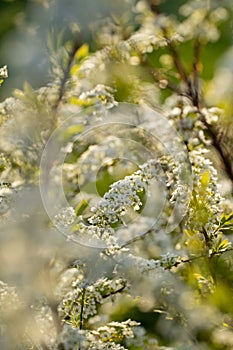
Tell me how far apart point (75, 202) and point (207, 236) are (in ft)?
0.94

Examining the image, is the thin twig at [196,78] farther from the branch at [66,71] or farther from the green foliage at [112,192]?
the branch at [66,71]

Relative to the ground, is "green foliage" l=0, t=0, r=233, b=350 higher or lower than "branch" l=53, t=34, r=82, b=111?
lower

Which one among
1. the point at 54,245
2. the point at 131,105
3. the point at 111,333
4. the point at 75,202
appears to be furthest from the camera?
the point at 131,105

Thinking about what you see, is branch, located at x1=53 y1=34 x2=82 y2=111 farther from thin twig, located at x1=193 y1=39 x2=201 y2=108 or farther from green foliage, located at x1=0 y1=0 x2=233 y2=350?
thin twig, located at x1=193 y1=39 x2=201 y2=108

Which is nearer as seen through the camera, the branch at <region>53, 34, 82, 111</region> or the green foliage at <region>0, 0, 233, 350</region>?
the green foliage at <region>0, 0, 233, 350</region>

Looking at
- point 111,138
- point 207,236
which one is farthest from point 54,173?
point 207,236

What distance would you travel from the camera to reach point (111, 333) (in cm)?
116

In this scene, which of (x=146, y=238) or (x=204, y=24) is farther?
(x=146, y=238)

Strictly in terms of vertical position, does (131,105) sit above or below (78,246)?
above

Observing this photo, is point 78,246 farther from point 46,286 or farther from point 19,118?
point 19,118

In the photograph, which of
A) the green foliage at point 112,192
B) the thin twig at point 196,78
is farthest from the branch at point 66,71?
the thin twig at point 196,78

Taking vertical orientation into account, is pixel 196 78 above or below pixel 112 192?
above

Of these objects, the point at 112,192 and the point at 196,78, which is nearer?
the point at 112,192

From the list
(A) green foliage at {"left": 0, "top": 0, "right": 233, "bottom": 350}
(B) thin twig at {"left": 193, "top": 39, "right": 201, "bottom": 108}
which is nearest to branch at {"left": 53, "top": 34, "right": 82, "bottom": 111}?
(A) green foliage at {"left": 0, "top": 0, "right": 233, "bottom": 350}
